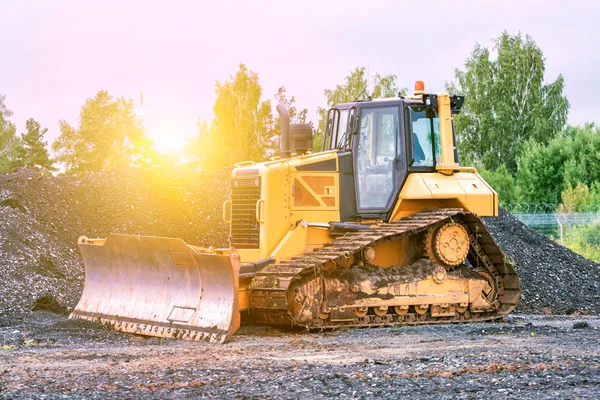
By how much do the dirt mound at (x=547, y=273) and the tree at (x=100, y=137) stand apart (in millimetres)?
40698

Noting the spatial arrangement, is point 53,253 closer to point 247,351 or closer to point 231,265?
point 231,265

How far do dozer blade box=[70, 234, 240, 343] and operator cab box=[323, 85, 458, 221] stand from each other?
8.38 ft

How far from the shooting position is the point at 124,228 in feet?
70.4

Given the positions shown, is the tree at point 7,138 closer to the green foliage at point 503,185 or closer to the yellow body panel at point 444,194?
the green foliage at point 503,185

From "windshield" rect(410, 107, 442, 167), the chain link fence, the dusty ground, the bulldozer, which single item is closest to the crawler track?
the bulldozer

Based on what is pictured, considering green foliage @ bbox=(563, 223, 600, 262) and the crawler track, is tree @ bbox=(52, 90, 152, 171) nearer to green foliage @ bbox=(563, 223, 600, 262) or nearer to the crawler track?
green foliage @ bbox=(563, 223, 600, 262)

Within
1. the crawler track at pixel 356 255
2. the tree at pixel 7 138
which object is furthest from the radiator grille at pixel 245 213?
the tree at pixel 7 138

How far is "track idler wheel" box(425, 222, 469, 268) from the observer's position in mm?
12867

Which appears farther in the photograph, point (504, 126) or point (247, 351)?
point (504, 126)

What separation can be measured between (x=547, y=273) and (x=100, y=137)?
4730 centimetres

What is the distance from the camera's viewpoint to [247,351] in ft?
31.3

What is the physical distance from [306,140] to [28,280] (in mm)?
5986

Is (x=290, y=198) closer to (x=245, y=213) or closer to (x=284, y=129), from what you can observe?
(x=245, y=213)

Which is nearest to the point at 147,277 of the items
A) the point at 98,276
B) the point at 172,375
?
the point at 98,276
